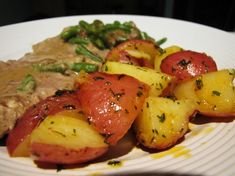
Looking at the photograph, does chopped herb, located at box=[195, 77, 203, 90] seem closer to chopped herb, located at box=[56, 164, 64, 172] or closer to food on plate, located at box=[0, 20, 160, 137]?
food on plate, located at box=[0, 20, 160, 137]

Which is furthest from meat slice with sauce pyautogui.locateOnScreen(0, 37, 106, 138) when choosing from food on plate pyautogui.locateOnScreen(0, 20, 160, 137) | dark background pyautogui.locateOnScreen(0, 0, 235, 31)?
dark background pyautogui.locateOnScreen(0, 0, 235, 31)

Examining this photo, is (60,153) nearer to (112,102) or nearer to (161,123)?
(112,102)

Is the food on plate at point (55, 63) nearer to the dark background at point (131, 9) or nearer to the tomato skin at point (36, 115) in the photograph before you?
the tomato skin at point (36, 115)

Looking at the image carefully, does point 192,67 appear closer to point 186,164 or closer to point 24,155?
point 186,164

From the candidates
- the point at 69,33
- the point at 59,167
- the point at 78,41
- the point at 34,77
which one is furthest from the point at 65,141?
the point at 69,33

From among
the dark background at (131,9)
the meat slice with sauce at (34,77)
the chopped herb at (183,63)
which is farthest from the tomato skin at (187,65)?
the dark background at (131,9)

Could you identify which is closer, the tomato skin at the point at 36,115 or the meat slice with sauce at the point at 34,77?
the tomato skin at the point at 36,115
